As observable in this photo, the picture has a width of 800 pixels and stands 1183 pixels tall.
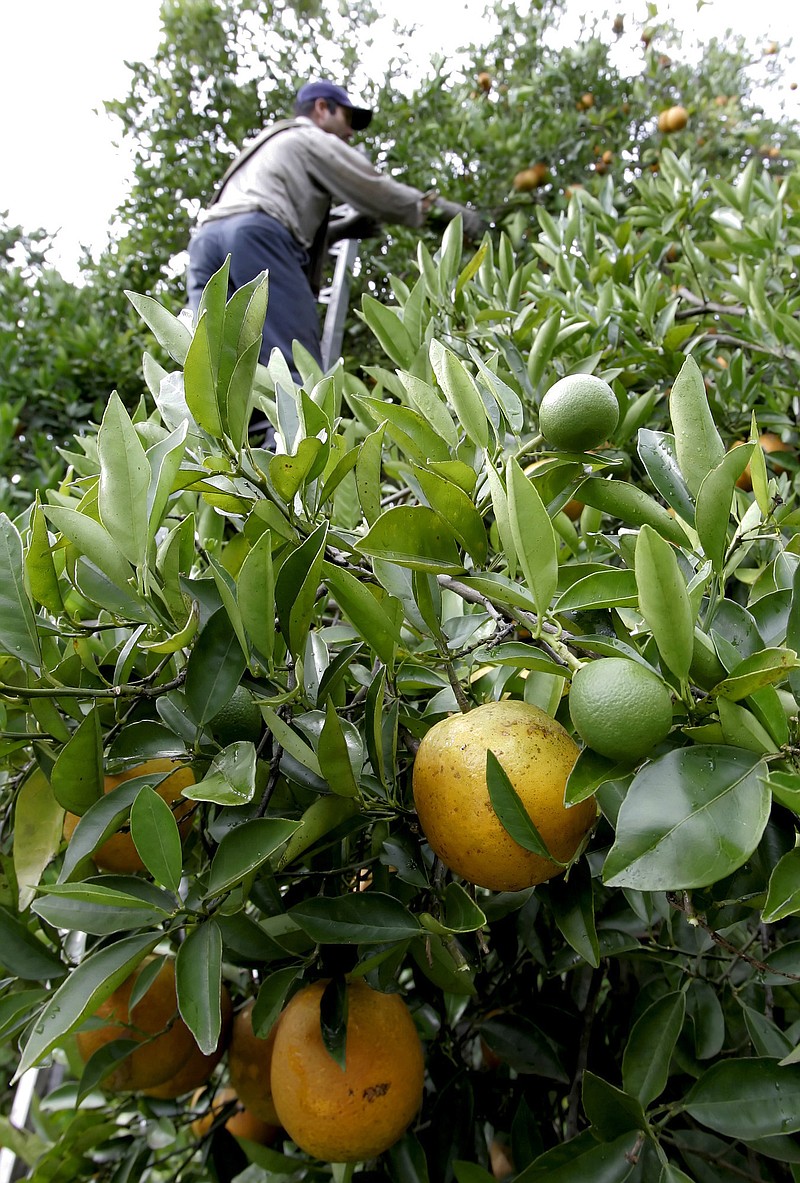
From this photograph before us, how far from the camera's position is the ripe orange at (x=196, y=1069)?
0.86 metres

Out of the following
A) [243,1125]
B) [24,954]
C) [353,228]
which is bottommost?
[243,1125]

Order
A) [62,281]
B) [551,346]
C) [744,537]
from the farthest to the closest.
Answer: [62,281], [551,346], [744,537]

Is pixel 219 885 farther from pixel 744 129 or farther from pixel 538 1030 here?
pixel 744 129

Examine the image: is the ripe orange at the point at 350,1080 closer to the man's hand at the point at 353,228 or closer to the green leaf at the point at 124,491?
the green leaf at the point at 124,491

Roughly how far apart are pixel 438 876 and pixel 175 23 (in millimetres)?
4263

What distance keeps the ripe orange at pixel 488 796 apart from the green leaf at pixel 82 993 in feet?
0.69

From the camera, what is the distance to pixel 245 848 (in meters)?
0.54

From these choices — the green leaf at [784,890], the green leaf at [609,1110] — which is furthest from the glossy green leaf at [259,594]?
the green leaf at [609,1110]

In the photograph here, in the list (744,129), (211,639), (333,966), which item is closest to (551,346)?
(211,639)

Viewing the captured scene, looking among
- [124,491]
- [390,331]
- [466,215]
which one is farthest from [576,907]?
[466,215]

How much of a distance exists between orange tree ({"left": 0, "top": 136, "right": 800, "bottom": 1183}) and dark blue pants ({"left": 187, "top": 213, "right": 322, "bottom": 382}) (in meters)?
1.82

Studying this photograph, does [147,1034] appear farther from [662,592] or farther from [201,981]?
[662,592]

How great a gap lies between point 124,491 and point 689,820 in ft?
1.39

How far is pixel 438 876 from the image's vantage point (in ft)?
2.30
